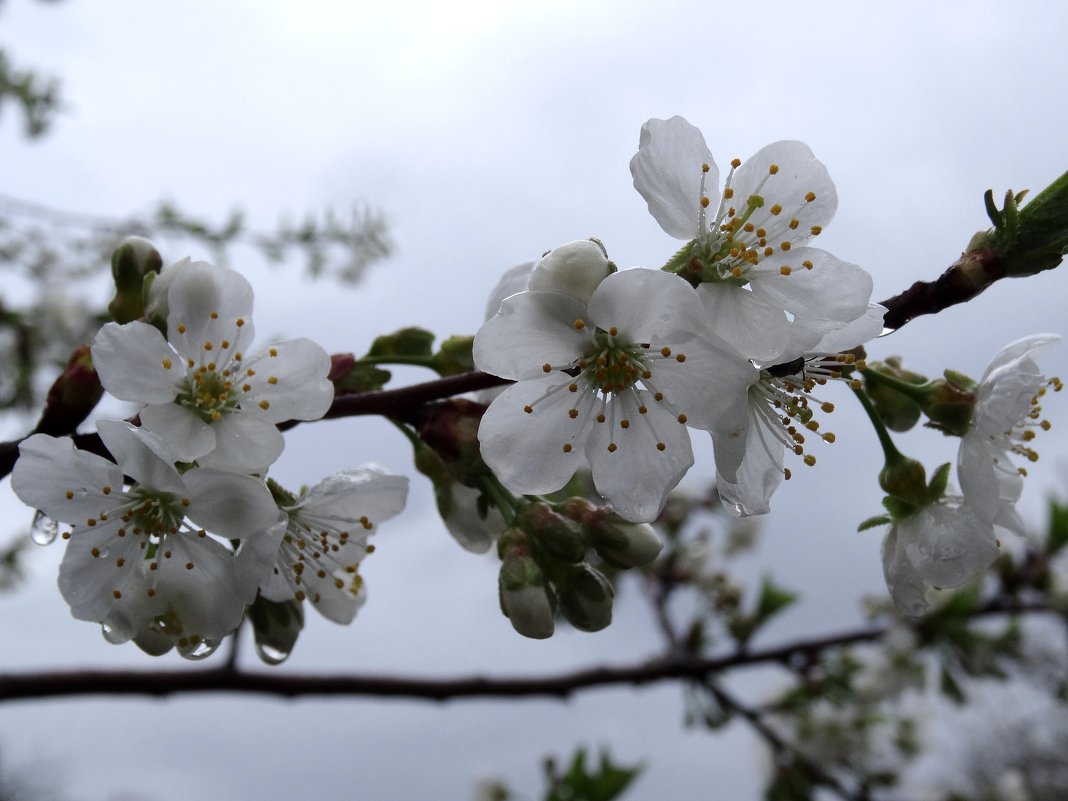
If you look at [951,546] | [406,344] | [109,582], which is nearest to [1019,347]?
[951,546]

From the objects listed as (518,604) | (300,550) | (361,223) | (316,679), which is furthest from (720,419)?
(361,223)

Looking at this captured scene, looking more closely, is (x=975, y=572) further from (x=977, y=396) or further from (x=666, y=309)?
(x=666, y=309)

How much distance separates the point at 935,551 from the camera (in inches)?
52.1

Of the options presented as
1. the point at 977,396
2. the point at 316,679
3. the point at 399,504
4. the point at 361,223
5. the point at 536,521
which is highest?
the point at 977,396

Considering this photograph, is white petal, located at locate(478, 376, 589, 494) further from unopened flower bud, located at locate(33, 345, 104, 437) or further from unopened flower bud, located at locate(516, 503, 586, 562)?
unopened flower bud, located at locate(33, 345, 104, 437)

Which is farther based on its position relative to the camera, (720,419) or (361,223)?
(361,223)

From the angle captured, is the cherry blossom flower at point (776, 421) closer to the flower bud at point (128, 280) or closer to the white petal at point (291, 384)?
the white petal at point (291, 384)

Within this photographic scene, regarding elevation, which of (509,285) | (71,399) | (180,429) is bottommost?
(71,399)

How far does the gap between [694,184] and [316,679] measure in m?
2.04

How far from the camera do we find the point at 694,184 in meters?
1.20

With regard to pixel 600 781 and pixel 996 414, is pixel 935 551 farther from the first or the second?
pixel 600 781

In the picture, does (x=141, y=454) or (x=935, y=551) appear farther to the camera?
(x=935, y=551)

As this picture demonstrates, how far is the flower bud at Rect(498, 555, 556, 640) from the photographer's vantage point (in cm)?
127

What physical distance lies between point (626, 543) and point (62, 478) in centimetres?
80
